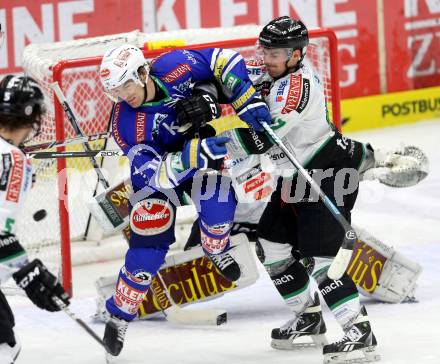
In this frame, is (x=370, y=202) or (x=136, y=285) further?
(x=370, y=202)

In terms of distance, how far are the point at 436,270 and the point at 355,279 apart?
722 millimetres

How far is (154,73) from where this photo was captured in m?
5.38

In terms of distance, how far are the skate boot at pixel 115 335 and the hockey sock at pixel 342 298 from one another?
82 centimetres

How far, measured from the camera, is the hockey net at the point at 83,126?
664 cm

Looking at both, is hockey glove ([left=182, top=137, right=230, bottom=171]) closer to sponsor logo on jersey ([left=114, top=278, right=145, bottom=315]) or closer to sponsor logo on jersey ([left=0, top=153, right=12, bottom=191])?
sponsor logo on jersey ([left=114, top=278, right=145, bottom=315])

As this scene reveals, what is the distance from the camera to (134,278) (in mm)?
5355

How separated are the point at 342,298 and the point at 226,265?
67 centimetres

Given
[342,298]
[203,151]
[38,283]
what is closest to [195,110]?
[203,151]

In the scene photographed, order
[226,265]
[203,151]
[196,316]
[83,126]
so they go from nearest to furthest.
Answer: [203,151] → [226,265] → [196,316] → [83,126]

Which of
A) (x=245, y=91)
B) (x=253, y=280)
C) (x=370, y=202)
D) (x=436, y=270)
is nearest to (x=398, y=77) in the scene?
(x=370, y=202)

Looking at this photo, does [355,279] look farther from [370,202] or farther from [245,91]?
[370,202]

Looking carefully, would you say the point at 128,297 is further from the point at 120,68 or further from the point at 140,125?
the point at 120,68

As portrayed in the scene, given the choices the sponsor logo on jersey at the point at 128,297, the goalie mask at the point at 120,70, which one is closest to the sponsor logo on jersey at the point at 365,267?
the sponsor logo on jersey at the point at 128,297

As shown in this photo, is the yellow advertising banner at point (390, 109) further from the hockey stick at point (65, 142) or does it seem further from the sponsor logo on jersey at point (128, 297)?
the sponsor logo on jersey at point (128, 297)
